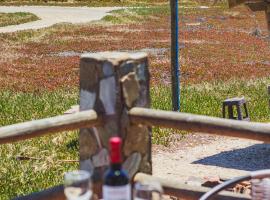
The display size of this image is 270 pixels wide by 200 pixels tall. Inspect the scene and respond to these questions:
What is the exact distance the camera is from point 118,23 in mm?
45062

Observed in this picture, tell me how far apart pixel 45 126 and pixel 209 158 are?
19.3 ft

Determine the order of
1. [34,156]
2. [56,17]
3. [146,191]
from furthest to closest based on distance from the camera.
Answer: [56,17], [34,156], [146,191]

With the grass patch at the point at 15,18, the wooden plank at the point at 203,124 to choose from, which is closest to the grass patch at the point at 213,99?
the wooden plank at the point at 203,124

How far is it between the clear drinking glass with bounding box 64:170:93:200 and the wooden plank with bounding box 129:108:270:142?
6.29 ft

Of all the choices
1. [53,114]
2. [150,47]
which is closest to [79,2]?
[150,47]

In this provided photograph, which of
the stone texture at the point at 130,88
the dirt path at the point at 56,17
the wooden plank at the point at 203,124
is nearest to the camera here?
the wooden plank at the point at 203,124

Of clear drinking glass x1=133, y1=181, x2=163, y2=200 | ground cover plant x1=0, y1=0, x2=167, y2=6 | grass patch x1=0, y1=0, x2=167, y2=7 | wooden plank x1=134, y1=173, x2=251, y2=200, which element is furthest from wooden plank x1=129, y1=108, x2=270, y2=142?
ground cover plant x1=0, y1=0, x2=167, y2=6

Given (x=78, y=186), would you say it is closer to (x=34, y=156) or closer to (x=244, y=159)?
(x=34, y=156)

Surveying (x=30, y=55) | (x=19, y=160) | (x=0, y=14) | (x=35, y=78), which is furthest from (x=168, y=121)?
(x=0, y=14)

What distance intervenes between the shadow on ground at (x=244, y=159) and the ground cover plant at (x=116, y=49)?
4.39 feet

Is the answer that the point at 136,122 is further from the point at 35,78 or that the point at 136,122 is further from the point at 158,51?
the point at 158,51

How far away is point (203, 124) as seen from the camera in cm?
495

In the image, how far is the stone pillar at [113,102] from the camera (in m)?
5.09

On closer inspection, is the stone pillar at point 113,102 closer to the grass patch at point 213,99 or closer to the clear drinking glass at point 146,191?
the clear drinking glass at point 146,191
